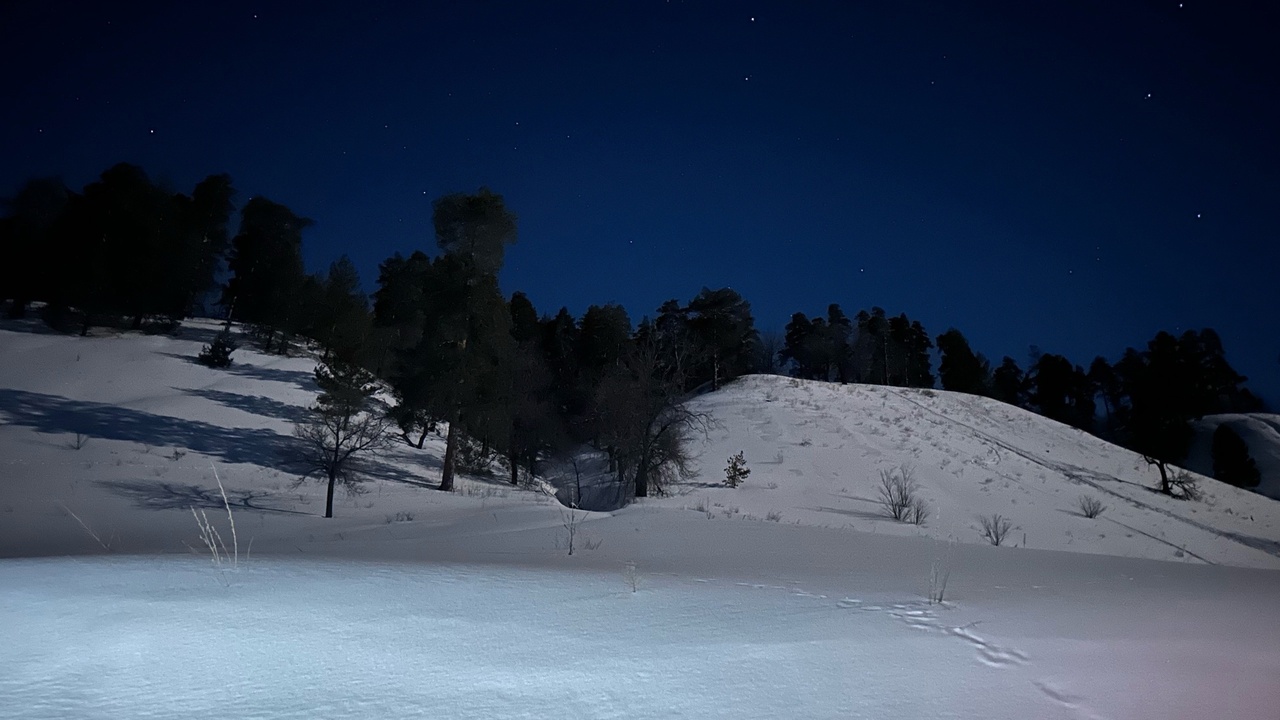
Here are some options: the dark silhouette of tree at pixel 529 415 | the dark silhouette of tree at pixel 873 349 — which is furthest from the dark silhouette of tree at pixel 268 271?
the dark silhouette of tree at pixel 873 349

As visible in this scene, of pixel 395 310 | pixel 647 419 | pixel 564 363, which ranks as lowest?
pixel 647 419

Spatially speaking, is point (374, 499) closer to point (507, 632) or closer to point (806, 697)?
point (507, 632)

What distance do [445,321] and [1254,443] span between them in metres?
69.5

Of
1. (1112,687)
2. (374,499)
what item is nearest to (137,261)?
(374,499)

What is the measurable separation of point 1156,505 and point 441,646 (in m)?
37.1

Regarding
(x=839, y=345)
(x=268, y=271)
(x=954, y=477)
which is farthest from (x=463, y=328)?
(x=839, y=345)

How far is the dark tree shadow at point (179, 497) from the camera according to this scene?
15977 mm

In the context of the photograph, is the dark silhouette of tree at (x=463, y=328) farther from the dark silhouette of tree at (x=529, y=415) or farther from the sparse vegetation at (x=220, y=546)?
the sparse vegetation at (x=220, y=546)

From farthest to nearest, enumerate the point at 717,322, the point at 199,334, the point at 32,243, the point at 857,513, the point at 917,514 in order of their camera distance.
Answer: the point at 717,322 < the point at 199,334 < the point at 32,243 < the point at 857,513 < the point at 917,514

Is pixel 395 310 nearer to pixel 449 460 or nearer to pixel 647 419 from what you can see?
pixel 449 460

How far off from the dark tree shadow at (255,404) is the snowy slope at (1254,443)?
65.6 meters

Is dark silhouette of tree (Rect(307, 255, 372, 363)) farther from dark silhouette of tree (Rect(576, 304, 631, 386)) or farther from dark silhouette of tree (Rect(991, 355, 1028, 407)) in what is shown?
dark silhouette of tree (Rect(991, 355, 1028, 407))

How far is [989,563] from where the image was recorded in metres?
5.80

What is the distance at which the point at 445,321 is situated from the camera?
24.1m
